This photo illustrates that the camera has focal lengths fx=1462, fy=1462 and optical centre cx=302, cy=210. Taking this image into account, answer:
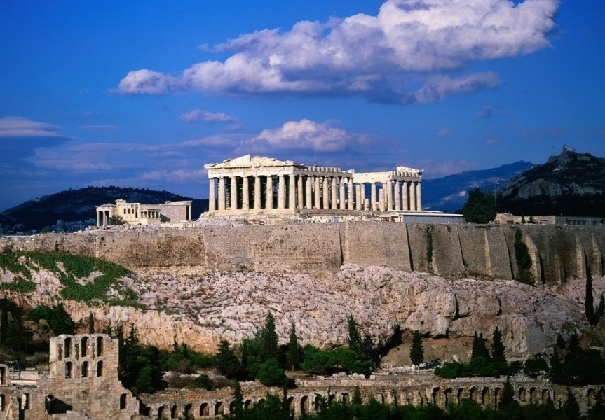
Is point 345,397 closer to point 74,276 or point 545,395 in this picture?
point 545,395

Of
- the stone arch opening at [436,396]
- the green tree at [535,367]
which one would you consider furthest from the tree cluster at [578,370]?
the stone arch opening at [436,396]

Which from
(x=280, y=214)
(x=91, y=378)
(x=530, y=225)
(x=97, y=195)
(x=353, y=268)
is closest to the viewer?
(x=91, y=378)

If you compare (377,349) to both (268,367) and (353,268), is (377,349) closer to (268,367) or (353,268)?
(353,268)

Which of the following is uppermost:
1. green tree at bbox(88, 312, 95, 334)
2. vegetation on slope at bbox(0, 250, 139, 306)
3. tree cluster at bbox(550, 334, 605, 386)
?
vegetation on slope at bbox(0, 250, 139, 306)

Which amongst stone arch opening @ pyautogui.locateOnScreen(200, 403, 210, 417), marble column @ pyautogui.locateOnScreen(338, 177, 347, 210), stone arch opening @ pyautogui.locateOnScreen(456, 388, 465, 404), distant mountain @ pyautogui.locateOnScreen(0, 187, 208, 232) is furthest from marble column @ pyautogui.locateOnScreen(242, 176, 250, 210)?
distant mountain @ pyautogui.locateOnScreen(0, 187, 208, 232)

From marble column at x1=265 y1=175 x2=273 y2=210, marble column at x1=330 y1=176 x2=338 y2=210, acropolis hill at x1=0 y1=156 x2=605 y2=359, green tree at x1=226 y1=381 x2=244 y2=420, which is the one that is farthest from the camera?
marble column at x1=330 y1=176 x2=338 y2=210

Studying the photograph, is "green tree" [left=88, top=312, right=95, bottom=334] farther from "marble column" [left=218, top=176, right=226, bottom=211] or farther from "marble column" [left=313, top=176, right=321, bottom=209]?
"marble column" [left=313, top=176, right=321, bottom=209]

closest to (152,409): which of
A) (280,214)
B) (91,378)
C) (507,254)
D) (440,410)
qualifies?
(91,378)
